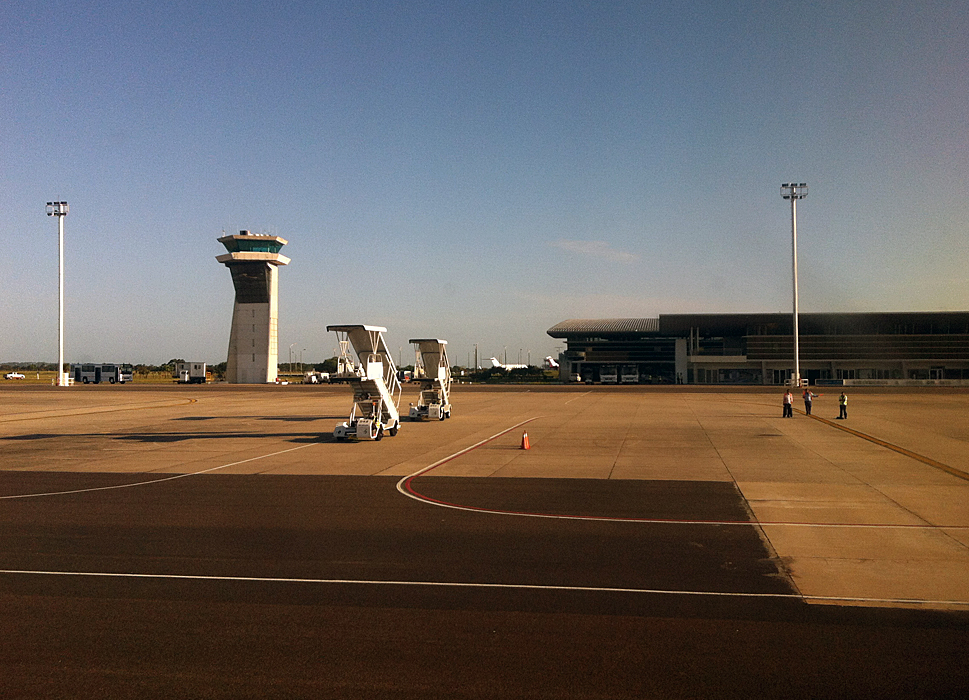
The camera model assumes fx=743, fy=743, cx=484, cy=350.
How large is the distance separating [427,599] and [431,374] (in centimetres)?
3504

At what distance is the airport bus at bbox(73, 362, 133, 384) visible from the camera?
120188 mm

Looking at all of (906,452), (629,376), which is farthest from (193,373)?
(906,452)

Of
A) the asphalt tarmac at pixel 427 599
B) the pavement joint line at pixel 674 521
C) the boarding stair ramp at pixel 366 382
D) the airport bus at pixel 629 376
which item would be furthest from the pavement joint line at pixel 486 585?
the airport bus at pixel 629 376

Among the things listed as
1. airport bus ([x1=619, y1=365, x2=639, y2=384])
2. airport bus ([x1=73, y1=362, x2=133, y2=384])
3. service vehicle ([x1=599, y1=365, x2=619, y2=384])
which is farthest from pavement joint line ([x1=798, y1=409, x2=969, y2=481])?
airport bus ([x1=73, y1=362, x2=133, y2=384])

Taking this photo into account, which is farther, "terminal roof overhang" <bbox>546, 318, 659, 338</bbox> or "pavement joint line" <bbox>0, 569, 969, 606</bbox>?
"terminal roof overhang" <bbox>546, 318, 659, 338</bbox>

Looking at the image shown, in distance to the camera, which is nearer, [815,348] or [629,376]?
[815,348]

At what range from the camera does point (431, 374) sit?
1789 inches

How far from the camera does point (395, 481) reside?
72.1 ft

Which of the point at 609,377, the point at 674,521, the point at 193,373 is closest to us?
the point at 674,521

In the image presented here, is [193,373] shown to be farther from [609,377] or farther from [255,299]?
[609,377]

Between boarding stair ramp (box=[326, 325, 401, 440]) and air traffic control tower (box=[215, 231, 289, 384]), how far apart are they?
288 feet

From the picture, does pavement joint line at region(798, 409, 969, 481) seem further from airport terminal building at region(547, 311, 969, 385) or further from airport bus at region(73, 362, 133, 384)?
airport bus at region(73, 362, 133, 384)

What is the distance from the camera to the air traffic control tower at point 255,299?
11781 cm

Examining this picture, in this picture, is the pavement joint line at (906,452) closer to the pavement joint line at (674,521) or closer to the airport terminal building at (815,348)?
the pavement joint line at (674,521)
